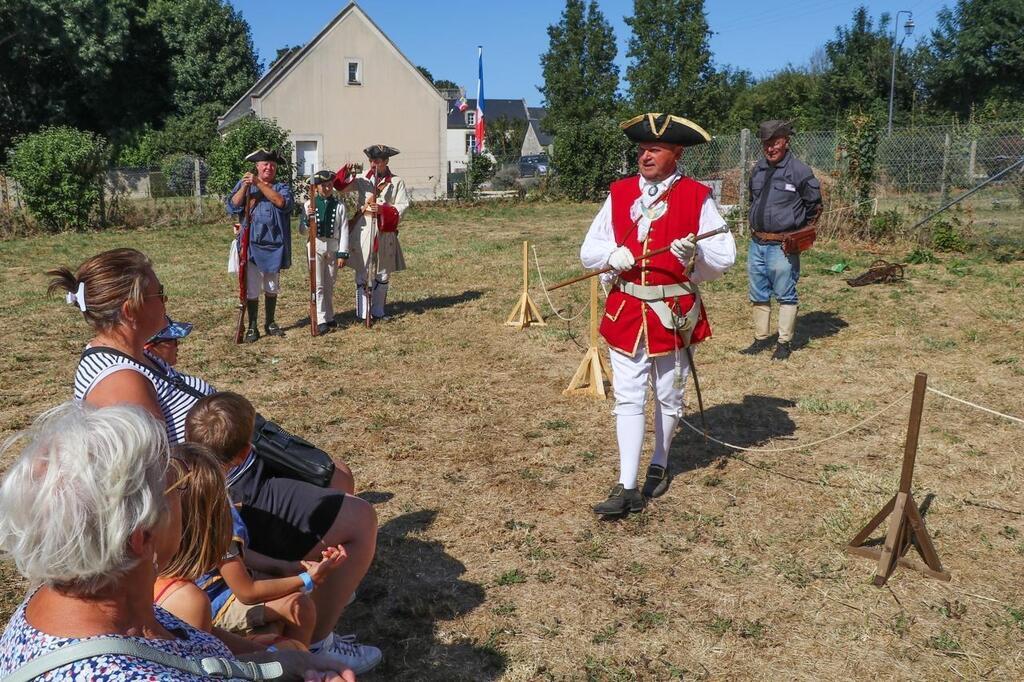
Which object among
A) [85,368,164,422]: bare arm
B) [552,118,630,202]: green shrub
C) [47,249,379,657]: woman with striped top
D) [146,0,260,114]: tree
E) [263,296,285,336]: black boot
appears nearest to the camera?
[85,368,164,422]: bare arm

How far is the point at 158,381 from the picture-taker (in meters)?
3.13

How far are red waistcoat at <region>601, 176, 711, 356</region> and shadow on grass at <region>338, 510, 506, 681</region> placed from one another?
1.51m

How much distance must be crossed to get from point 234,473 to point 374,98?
30685 mm

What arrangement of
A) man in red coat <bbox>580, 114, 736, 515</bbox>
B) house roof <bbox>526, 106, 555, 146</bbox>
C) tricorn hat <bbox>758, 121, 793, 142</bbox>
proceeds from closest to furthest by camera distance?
1. man in red coat <bbox>580, 114, 736, 515</bbox>
2. tricorn hat <bbox>758, 121, 793, 142</bbox>
3. house roof <bbox>526, 106, 555, 146</bbox>

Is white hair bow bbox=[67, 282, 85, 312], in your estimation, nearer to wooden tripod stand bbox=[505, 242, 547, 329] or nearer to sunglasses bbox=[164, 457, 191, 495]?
sunglasses bbox=[164, 457, 191, 495]

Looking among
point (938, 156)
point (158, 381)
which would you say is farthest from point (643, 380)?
point (938, 156)

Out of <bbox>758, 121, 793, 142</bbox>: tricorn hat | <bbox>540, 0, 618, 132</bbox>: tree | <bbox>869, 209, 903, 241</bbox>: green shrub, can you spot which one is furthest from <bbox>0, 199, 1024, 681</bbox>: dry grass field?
<bbox>540, 0, 618, 132</bbox>: tree

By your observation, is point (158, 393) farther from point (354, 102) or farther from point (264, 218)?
point (354, 102)

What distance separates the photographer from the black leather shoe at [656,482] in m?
4.98

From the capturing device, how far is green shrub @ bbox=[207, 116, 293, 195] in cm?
1966

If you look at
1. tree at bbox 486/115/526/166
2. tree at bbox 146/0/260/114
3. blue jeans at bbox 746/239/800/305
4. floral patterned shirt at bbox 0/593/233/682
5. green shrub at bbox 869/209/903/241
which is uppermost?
tree at bbox 146/0/260/114

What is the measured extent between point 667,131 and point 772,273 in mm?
3800

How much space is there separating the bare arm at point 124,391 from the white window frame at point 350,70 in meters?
30.8

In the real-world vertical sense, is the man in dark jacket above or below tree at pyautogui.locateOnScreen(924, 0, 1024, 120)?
below
